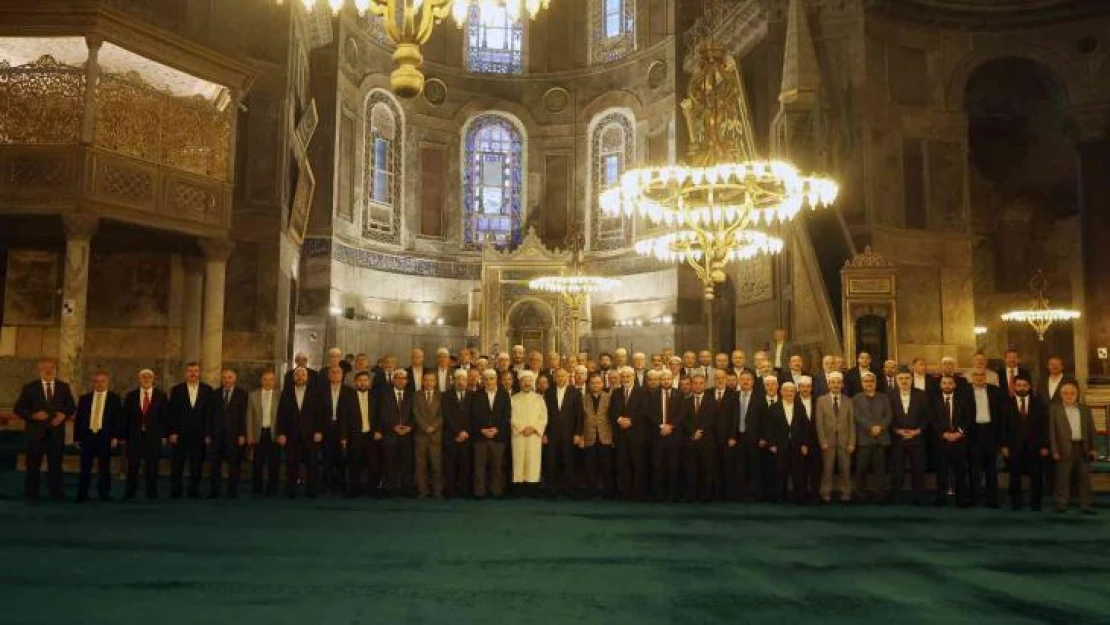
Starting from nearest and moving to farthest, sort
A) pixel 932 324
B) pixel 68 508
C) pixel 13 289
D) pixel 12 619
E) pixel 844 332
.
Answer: pixel 12 619 → pixel 68 508 → pixel 844 332 → pixel 13 289 → pixel 932 324

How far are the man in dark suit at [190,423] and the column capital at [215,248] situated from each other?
379 cm

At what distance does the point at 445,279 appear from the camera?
22859 mm

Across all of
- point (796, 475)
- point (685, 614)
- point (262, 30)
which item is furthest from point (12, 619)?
point (262, 30)

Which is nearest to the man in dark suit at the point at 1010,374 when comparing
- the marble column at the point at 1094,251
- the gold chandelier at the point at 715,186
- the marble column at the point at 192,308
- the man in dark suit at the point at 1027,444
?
the man in dark suit at the point at 1027,444

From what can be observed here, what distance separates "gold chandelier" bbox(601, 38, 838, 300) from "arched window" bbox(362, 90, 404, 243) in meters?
10.3

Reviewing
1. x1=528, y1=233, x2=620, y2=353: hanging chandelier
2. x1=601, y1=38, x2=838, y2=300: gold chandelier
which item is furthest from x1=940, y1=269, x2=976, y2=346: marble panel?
x1=528, y1=233, x2=620, y2=353: hanging chandelier

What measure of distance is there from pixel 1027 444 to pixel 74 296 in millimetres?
11192

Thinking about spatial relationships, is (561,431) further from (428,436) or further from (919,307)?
(919,307)

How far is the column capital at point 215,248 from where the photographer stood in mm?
12070

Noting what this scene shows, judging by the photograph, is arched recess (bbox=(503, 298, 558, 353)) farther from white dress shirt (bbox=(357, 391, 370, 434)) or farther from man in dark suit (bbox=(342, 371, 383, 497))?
man in dark suit (bbox=(342, 371, 383, 497))

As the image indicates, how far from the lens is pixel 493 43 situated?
2428 centimetres

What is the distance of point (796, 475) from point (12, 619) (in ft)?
22.5

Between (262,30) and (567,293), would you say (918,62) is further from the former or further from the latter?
(262,30)

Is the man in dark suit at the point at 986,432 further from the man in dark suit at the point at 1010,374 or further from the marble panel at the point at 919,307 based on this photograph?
the marble panel at the point at 919,307
